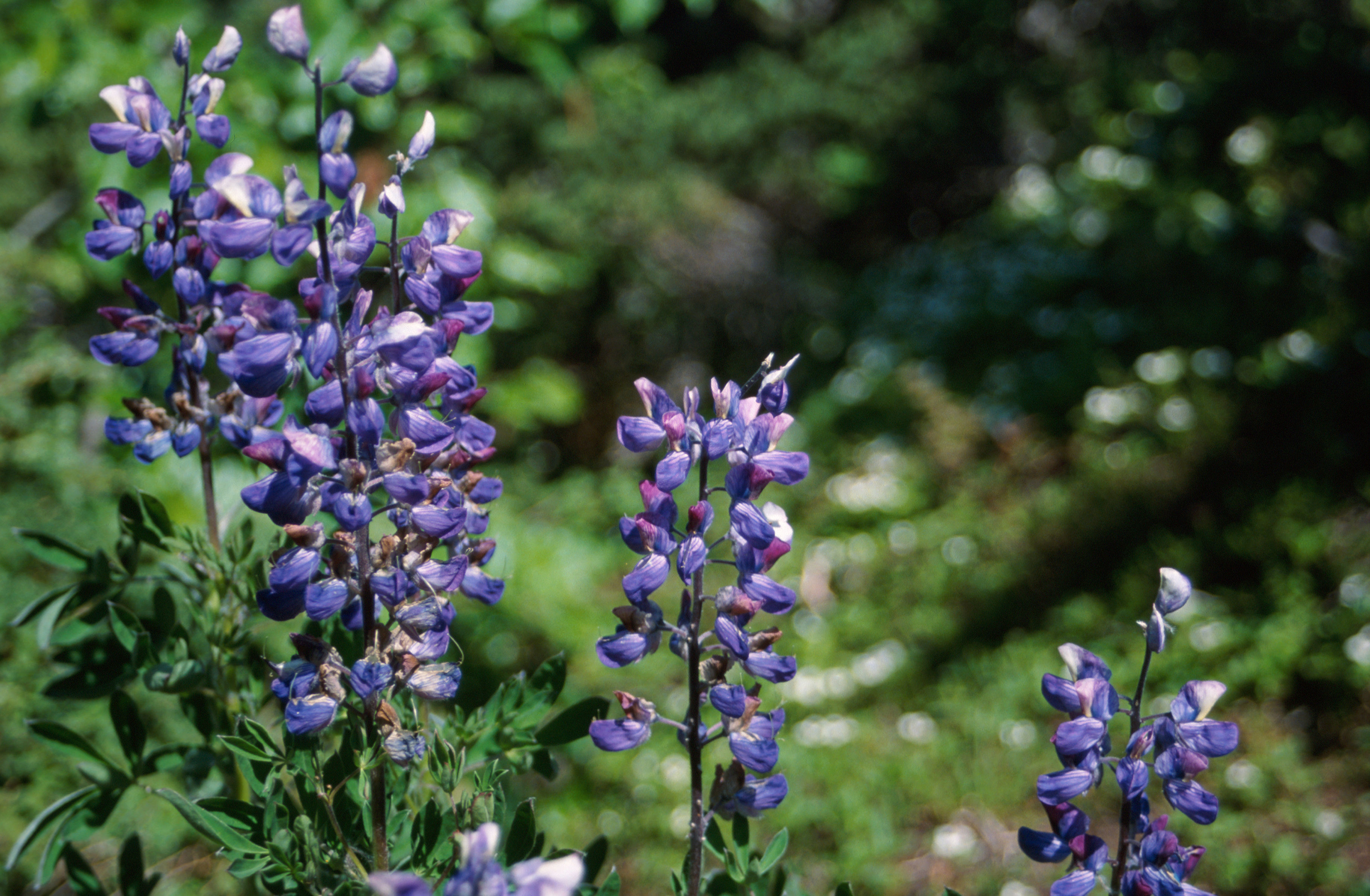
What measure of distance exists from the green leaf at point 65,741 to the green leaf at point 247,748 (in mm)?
353

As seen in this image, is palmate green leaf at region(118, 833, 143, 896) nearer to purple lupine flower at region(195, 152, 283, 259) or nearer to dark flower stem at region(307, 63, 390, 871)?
dark flower stem at region(307, 63, 390, 871)

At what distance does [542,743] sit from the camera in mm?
938

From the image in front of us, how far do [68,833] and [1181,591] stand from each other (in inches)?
43.4

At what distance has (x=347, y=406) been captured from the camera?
27.0 inches

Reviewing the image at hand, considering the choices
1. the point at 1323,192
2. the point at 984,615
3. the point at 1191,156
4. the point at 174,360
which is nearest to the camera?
the point at 174,360

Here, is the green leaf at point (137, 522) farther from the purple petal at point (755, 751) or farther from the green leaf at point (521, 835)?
the purple petal at point (755, 751)

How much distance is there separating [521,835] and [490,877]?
0.22m

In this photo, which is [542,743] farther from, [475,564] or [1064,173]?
[1064,173]

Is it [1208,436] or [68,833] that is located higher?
[68,833]

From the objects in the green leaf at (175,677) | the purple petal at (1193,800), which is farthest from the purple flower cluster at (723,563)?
the green leaf at (175,677)

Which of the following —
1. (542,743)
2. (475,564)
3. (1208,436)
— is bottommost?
(1208,436)

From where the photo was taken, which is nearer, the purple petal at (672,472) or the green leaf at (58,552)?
the purple petal at (672,472)

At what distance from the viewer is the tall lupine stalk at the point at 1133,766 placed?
2.40ft

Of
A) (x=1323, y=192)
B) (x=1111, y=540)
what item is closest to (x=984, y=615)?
(x=1111, y=540)
